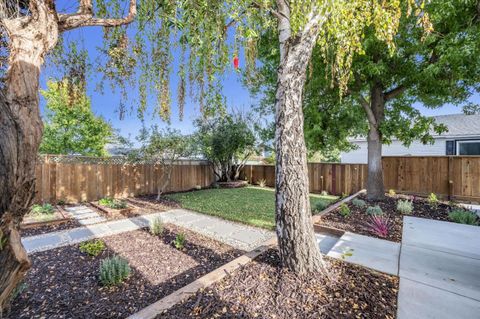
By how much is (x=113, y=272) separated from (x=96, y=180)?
5850mm

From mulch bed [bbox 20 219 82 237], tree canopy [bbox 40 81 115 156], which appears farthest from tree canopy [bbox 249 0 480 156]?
tree canopy [bbox 40 81 115 156]

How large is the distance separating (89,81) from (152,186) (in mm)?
6134

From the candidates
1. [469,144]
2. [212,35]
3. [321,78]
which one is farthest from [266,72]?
[469,144]

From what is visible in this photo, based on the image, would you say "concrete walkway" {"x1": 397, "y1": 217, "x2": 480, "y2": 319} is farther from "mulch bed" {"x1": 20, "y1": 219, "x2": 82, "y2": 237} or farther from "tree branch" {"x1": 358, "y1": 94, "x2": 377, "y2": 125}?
"mulch bed" {"x1": 20, "y1": 219, "x2": 82, "y2": 237}

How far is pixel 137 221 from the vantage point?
4773mm

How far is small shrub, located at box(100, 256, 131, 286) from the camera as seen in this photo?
7.55 feet

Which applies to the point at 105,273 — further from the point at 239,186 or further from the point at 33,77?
the point at 239,186

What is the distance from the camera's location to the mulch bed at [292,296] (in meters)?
1.73

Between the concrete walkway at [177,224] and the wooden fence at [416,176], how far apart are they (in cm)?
629

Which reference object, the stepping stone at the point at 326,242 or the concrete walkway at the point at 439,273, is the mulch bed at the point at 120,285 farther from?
the concrete walkway at the point at 439,273

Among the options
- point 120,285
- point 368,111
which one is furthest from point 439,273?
point 368,111

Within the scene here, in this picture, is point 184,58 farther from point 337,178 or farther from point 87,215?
point 337,178

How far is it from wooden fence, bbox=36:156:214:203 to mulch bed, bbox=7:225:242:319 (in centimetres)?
400

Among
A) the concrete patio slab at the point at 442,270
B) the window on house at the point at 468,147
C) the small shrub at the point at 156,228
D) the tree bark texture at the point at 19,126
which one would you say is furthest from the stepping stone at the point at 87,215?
the window on house at the point at 468,147
